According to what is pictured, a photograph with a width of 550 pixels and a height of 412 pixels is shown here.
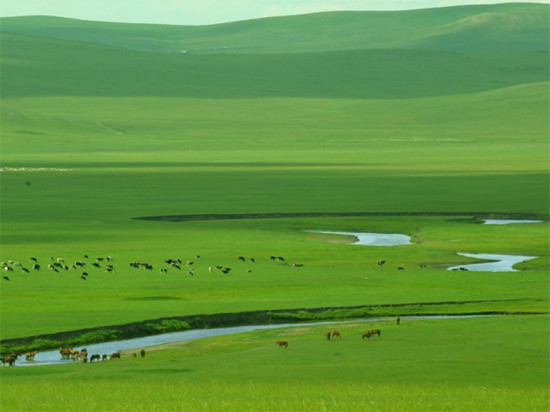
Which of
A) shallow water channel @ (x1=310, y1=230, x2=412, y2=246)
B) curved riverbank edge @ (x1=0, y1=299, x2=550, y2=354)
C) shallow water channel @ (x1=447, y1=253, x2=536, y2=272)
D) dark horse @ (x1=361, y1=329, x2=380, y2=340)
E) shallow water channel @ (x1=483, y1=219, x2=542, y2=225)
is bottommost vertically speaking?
dark horse @ (x1=361, y1=329, x2=380, y2=340)

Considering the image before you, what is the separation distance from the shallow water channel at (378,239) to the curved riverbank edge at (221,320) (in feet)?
52.6

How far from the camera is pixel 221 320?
32.3 meters

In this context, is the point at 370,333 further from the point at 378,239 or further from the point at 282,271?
the point at 378,239

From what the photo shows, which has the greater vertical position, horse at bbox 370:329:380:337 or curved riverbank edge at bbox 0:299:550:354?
curved riverbank edge at bbox 0:299:550:354

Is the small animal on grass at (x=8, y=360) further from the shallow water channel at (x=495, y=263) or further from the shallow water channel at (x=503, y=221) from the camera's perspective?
the shallow water channel at (x=503, y=221)

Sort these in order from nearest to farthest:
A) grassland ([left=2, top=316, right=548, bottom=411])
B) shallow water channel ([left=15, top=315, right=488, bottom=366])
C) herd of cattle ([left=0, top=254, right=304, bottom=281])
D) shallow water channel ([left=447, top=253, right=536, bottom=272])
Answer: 1. grassland ([left=2, top=316, right=548, bottom=411])
2. shallow water channel ([left=15, top=315, right=488, bottom=366])
3. herd of cattle ([left=0, top=254, right=304, bottom=281])
4. shallow water channel ([left=447, top=253, right=536, bottom=272])

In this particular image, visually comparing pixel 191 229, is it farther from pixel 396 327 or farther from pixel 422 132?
pixel 422 132

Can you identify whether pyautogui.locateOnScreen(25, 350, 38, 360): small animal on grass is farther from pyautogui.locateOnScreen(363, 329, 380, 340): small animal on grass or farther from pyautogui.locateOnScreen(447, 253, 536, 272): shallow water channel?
pyautogui.locateOnScreen(447, 253, 536, 272): shallow water channel

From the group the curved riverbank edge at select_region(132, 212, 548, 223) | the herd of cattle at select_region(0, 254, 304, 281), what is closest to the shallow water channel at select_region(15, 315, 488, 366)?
the herd of cattle at select_region(0, 254, 304, 281)

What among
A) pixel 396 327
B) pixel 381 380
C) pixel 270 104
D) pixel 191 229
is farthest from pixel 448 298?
pixel 270 104

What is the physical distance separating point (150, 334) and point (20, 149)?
351ft

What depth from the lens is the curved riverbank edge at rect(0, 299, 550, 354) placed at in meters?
29.0

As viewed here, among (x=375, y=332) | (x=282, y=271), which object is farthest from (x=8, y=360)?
(x=282, y=271)

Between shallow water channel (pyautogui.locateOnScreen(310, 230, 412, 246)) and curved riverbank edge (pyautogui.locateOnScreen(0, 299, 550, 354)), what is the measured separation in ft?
52.6
